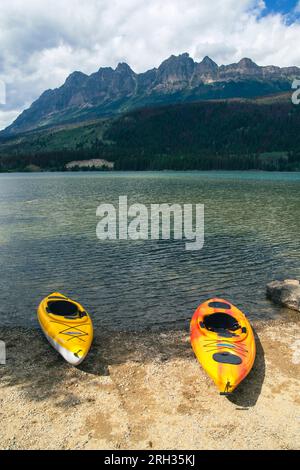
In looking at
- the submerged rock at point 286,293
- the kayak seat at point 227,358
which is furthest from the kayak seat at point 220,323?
the submerged rock at point 286,293

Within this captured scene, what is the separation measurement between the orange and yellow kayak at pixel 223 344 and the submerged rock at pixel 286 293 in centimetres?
489

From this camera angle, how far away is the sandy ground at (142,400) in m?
10.5

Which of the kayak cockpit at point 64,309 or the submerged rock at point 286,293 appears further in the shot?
the submerged rock at point 286,293

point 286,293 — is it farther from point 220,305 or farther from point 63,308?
point 63,308

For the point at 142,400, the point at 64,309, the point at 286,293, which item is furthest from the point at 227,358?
the point at 286,293

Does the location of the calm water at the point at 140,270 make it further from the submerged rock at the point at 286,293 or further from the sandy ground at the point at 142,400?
the sandy ground at the point at 142,400

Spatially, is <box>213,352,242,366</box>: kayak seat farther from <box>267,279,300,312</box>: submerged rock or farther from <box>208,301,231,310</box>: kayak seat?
<box>267,279,300,312</box>: submerged rock

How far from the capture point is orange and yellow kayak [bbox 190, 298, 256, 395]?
41.4 feet

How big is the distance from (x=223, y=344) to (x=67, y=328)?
22.3ft

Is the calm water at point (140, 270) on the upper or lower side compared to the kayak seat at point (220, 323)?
lower

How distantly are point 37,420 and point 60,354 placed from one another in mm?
4217

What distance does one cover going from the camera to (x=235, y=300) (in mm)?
21922
